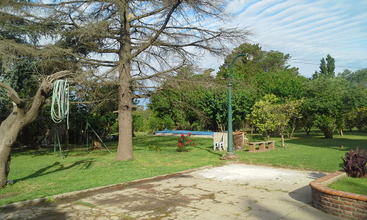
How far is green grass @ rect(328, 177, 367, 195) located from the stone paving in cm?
71

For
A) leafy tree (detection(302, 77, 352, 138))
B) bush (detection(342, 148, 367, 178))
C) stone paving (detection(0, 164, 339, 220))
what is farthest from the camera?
leafy tree (detection(302, 77, 352, 138))

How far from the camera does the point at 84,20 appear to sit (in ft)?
49.0

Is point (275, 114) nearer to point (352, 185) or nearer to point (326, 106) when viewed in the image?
point (326, 106)

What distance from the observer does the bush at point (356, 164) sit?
7066 millimetres

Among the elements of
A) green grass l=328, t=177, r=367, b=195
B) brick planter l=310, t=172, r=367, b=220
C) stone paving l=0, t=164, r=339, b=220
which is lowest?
stone paving l=0, t=164, r=339, b=220

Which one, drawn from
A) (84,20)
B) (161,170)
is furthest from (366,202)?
(84,20)

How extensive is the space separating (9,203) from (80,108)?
14280mm

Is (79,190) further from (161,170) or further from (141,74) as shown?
(141,74)

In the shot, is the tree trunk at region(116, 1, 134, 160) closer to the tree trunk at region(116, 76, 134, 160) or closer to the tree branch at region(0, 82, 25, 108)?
the tree trunk at region(116, 76, 134, 160)

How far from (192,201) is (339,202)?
121 inches

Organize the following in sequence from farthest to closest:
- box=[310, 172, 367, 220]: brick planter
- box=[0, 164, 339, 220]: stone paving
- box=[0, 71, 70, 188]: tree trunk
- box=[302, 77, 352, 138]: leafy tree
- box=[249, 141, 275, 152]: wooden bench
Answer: box=[302, 77, 352, 138]: leafy tree < box=[249, 141, 275, 152]: wooden bench < box=[0, 71, 70, 188]: tree trunk < box=[0, 164, 339, 220]: stone paving < box=[310, 172, 367, 220]: brick planter

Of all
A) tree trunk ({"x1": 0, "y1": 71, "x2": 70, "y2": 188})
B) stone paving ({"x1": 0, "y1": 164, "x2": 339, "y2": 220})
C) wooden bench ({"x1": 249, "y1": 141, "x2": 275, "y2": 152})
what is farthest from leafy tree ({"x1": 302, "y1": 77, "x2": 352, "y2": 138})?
tree trunk ({"x1": 0, "y1": 71, "x2": 70, "y2": 188})

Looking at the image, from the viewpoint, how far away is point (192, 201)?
22.8 feet

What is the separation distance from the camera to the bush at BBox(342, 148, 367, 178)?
707cm
